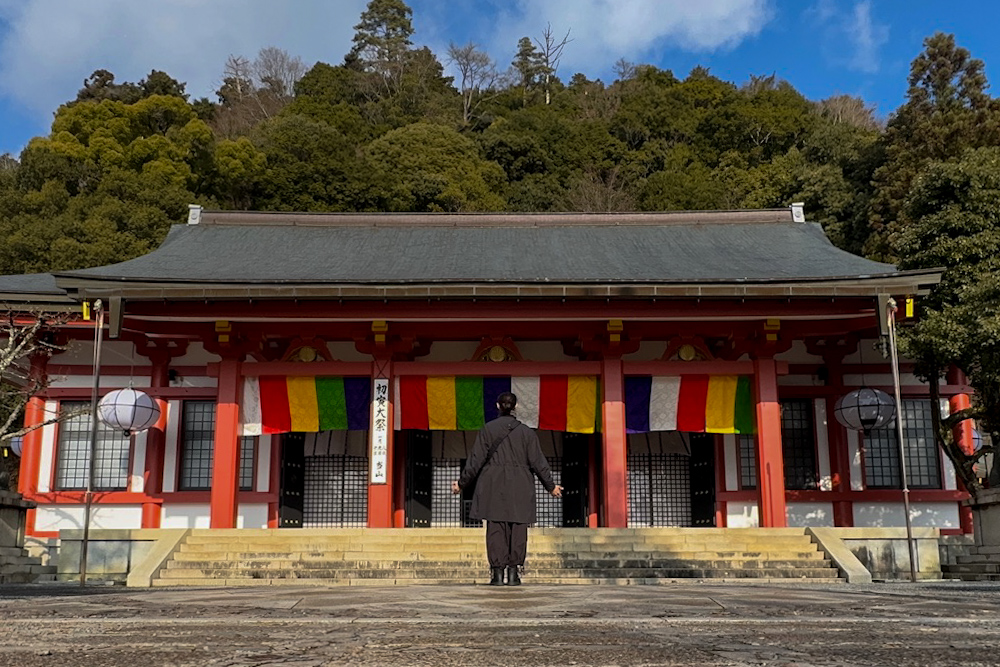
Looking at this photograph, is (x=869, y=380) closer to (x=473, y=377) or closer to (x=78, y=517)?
(x=473, y=377)

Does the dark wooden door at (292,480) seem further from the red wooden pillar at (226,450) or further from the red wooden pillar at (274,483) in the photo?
the red wooden pillar at (226,450)

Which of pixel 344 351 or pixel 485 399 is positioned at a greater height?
pixel 344 351

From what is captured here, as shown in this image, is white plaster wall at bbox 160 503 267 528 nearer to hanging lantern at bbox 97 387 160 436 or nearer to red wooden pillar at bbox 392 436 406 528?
hanging lantern at bbox 97 387 160 436

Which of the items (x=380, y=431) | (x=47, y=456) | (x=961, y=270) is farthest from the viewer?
(x=47, y=456)

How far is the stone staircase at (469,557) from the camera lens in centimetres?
1216

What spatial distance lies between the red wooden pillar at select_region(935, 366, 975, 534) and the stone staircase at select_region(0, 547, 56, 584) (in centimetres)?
1449

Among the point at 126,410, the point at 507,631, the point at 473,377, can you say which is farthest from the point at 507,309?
the point at 507,631

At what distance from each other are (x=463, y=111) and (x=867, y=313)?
41.2 metres

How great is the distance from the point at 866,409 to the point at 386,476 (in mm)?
7739

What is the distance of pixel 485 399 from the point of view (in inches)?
604

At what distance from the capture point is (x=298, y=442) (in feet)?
56.3

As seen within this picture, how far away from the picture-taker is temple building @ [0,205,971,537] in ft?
47.7

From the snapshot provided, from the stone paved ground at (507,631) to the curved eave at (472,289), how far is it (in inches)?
305

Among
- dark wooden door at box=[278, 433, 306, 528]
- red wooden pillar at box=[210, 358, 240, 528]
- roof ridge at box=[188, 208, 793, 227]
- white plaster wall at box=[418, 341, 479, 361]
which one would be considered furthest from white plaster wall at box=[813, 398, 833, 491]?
red wooden pillar at box=[210, 358, 240, 528]
